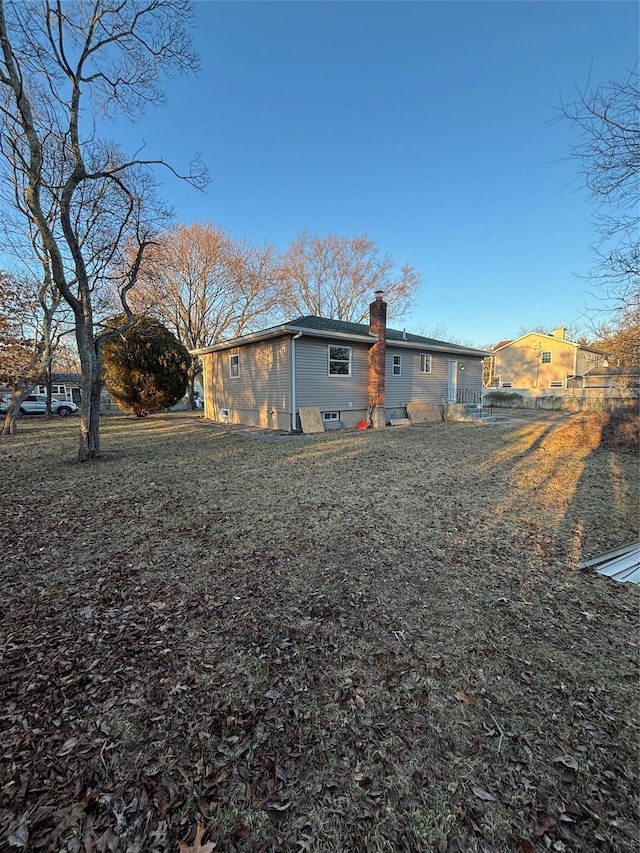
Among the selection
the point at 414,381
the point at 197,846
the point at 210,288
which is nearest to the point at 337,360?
the point at 414,381

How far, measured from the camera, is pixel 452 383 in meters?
17.2

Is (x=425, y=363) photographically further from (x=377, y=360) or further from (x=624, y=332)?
(x=624, y=332)

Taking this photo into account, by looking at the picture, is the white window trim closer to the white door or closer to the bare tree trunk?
the white door

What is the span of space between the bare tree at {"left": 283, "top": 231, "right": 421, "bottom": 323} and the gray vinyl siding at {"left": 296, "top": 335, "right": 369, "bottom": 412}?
595 inches

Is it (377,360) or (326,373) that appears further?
(377,360)

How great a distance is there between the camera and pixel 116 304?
1870 cm

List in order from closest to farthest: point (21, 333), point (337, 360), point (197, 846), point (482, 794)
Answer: point (197, 846) < point (482, 794) < point (21, 333) < point (337, 360)

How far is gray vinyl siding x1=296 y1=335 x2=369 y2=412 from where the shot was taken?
1193cm

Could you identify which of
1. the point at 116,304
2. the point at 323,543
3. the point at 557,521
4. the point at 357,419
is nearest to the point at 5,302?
the point at 116,304

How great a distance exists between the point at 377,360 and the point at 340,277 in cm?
1684

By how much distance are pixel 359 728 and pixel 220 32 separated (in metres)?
11.5

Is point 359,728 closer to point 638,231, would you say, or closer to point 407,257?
point 638,231

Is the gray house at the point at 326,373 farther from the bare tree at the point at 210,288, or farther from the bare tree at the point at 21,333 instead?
the bare tree at the point at 210,288

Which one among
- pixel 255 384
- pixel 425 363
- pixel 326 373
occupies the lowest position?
pixel 255 384
